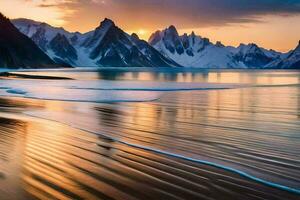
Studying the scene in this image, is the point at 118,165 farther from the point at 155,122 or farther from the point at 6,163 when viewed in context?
the point at 155,122

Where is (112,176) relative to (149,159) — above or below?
below

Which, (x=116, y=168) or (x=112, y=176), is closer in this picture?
(x=112, y=176)

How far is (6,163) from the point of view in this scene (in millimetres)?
12477

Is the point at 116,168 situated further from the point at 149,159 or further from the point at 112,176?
the point at 149,159

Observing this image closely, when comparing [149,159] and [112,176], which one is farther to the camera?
[149,159]

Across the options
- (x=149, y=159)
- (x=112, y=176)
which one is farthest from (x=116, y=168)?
(x=149, y=159)

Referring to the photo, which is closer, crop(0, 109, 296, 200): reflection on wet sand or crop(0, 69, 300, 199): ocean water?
crop(0, 109, 296, 200): reflection on wet sand

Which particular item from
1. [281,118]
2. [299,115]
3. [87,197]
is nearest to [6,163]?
[87,197]

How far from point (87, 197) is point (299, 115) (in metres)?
21.2

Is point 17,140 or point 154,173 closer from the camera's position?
point 154,173

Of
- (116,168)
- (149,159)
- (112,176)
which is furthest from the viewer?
(149,159)

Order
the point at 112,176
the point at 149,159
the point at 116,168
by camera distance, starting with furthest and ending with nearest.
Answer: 1. the point at 149,159
2. the point at 116,168
3. the point at 112,176

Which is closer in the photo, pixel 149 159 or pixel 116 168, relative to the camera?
pixel 116 168

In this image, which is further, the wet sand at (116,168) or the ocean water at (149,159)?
the ocean water at (149,159)
